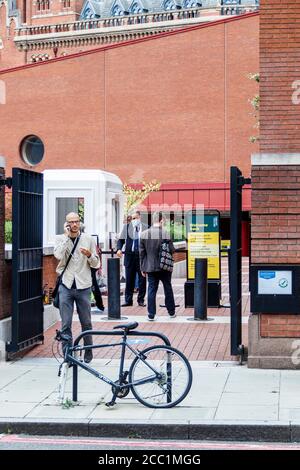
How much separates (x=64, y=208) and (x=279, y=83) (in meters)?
10.4

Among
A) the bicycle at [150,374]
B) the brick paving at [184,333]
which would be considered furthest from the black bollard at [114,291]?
the bicycle at [150,374]

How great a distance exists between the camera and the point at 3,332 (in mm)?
11680

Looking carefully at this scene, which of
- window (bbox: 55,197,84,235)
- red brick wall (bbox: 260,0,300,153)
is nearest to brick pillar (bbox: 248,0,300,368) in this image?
red brick wall (bbox: 260,0,300,153)

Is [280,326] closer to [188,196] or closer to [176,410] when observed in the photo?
[176,410]

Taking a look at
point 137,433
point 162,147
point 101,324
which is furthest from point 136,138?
point 137,433

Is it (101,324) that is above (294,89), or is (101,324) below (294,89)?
below

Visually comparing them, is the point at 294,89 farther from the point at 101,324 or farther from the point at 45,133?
the point at 45,133

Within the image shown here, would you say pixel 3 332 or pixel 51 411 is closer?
pixel 51 411

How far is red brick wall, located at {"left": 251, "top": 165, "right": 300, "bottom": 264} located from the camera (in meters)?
10.7

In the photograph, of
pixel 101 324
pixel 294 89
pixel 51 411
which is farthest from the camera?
pixel 101 324

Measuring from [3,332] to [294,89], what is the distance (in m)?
4.92

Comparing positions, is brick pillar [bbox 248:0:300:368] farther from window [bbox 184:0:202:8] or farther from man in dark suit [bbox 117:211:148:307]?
window [bbox 184:0:202:8]

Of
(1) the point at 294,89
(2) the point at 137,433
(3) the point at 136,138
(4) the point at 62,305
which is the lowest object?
(2) the point at 137,433

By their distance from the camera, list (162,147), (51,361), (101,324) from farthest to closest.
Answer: (162,147) → (101,324) → (51,361)
